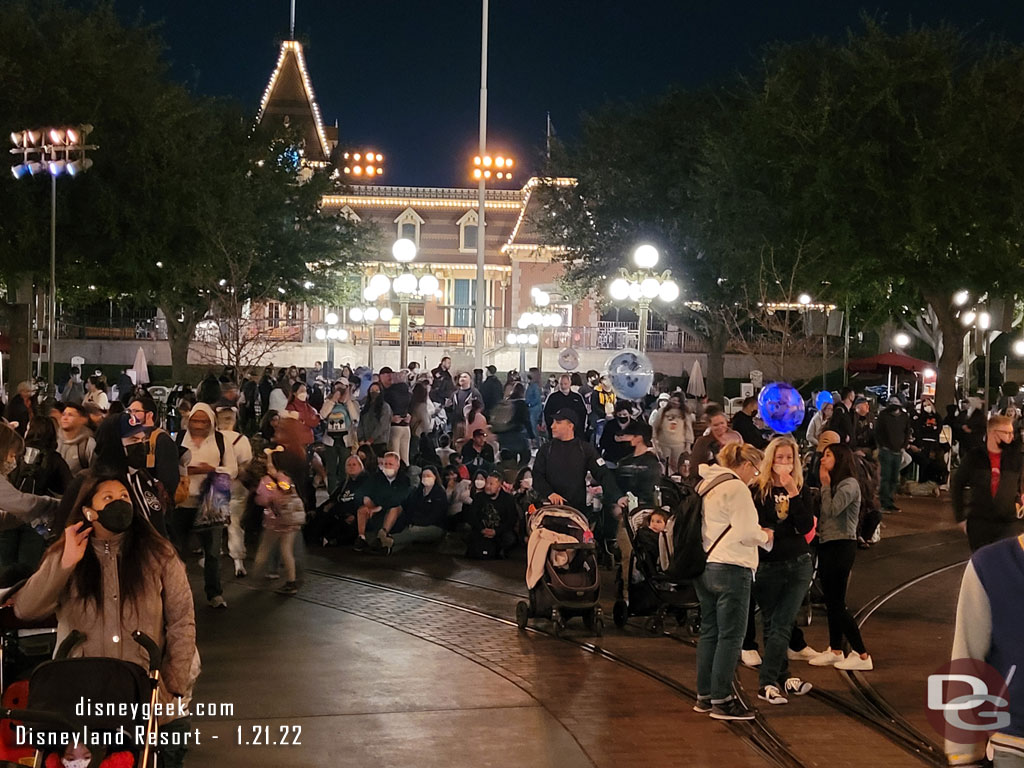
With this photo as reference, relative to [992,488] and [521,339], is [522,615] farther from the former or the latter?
[521,339]

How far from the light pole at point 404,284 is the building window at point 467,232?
36.1m

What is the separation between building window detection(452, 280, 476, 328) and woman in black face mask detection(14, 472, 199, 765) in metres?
57.7

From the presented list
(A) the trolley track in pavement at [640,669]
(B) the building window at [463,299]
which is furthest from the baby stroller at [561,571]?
(B) the building window at [463,299]

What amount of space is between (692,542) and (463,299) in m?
58.6

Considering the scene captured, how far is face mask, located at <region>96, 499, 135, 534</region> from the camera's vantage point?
4676mm

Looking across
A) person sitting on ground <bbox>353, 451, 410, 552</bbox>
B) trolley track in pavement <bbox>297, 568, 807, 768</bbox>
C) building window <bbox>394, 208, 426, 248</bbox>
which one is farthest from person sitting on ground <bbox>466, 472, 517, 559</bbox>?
building window <bbox>394, 208, 426, 248</bbox>

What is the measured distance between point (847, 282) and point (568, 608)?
24.1m

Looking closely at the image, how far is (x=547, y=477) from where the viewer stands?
11141 millimetres

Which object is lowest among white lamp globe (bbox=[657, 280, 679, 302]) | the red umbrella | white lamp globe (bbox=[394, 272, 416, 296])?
the red umbrella

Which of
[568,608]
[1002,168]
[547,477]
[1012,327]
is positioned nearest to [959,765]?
[568,608]

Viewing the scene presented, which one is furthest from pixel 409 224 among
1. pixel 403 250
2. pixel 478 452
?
pixel 478 452

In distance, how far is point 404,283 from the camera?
26.6m

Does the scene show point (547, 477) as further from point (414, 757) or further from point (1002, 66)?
point (1002, 66)

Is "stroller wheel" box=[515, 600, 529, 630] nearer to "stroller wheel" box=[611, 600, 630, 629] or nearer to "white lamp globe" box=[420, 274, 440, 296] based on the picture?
"stroller wheel" box=[611, 600, 630, 629]
